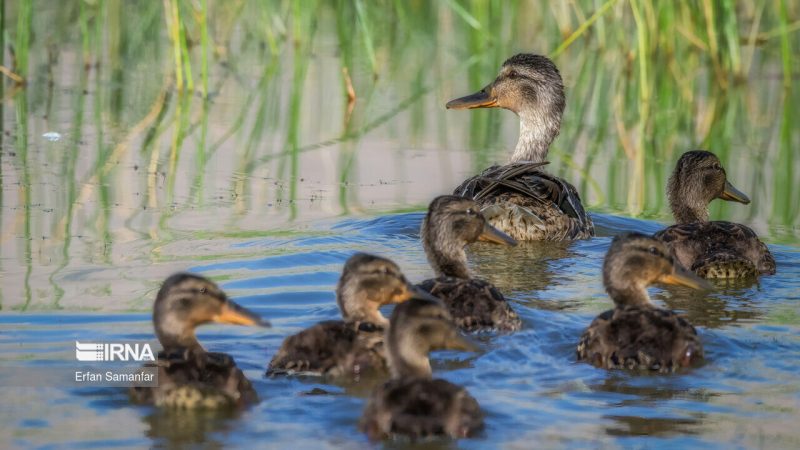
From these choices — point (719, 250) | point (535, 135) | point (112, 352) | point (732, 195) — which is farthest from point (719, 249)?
point (112, 352)

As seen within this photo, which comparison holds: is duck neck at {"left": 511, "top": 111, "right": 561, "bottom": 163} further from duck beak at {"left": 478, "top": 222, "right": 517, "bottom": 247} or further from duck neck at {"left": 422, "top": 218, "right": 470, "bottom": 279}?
duck neck at {"left": 422, "top": 218, "right": 470, "bottom": 279}

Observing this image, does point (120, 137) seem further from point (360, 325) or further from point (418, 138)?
point (360, 325)

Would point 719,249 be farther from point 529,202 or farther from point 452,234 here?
point 452,234

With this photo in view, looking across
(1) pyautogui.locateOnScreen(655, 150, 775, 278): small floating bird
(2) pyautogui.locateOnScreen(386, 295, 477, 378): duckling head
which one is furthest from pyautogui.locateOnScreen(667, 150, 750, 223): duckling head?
(2) pyautogui.locateOnScreen(386, 295, 477, 378): duckling head

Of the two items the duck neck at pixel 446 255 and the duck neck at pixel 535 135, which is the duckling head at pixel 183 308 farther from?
the duck neck at pixel 535 135

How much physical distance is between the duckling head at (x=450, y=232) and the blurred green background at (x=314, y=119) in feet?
4.21

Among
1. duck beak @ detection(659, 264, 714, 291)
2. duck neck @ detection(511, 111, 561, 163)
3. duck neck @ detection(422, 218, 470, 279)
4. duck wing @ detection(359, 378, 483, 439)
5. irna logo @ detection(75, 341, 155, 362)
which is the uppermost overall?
duck neck @ detection(511, 111, 561, 163)

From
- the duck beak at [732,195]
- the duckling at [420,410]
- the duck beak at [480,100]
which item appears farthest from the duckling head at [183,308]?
the duck beak at [480,100]

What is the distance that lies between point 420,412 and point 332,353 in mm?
966

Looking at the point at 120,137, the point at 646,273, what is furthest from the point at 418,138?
the point at 646,273

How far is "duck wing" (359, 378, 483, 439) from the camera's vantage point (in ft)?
18.0

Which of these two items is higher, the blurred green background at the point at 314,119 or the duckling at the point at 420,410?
the blurred green background at the point at 314,119

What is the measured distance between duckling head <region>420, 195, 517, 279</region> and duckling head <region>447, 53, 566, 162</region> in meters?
3.41

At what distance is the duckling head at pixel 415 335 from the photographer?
6.02m
